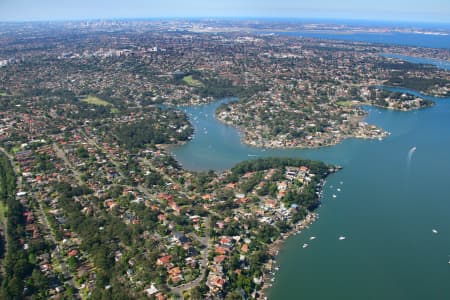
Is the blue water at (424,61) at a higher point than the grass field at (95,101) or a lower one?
higher

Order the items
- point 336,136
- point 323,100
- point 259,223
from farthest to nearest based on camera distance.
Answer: point 323,100, point 336,136, point 259,223

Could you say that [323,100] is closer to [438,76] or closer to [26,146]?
[438,76]

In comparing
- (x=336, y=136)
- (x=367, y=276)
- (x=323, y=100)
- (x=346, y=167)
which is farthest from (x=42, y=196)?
(x=323, y=100)

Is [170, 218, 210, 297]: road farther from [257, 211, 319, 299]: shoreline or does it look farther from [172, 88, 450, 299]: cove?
[172, 88, 450, 299]: cove

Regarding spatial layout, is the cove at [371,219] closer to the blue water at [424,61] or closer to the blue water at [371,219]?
the blue water at [371,219]

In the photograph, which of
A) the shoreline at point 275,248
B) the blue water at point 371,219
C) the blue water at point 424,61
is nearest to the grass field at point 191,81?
the blue water at point 371,219

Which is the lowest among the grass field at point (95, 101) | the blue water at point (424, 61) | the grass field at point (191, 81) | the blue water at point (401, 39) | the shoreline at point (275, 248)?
the shoreline at point (275, 248)

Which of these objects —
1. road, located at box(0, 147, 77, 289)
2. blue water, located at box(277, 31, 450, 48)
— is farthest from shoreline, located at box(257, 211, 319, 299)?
blue water, located at box(277, 31, 450, 48)
